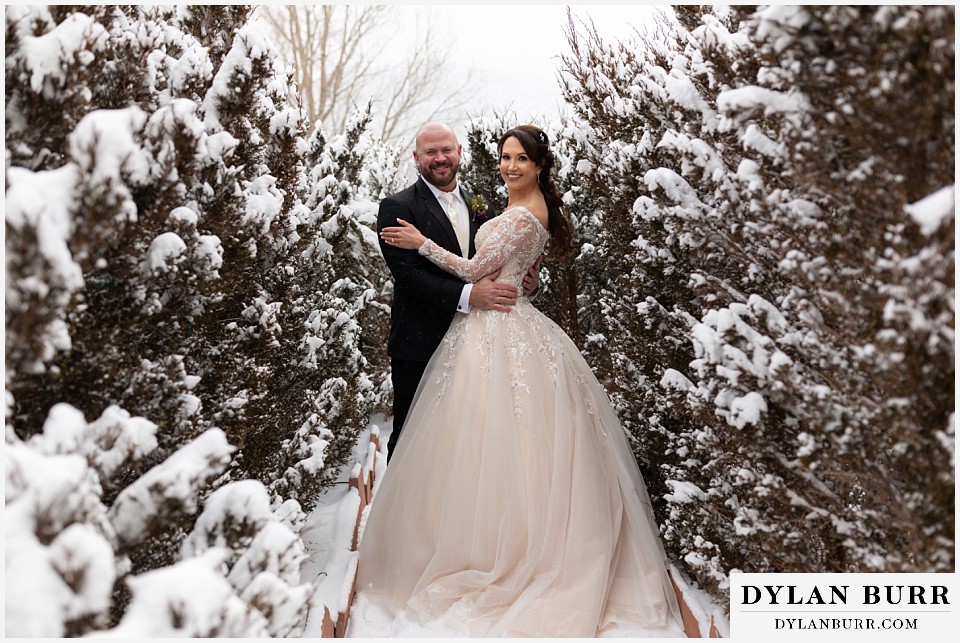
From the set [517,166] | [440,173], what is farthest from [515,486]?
[440,173]

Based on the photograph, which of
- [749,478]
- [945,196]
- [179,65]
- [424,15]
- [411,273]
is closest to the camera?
[945,196]

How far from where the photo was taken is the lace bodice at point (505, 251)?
3928 mm

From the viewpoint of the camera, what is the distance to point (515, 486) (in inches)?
140

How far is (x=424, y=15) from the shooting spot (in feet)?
60.6

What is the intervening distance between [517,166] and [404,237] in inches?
28.7

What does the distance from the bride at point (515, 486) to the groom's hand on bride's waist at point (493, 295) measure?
0.16 feet

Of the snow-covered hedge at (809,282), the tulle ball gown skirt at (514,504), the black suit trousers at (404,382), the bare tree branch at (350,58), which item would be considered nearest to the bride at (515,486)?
the tulle ball gown skirt at (514,504)

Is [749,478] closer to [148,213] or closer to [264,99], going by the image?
[148,213]

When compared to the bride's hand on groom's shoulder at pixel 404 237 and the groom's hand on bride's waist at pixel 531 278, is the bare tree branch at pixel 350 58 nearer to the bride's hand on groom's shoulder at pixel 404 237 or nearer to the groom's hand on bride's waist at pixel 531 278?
the bride's hand on groom's shoulder at pixel 404 237

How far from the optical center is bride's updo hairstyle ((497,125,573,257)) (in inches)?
157

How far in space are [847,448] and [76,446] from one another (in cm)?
201

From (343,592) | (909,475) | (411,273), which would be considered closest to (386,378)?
(411,273)

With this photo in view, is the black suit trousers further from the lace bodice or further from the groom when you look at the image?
the lace bodice

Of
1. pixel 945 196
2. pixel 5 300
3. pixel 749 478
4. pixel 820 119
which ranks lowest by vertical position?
pixel 749 478
